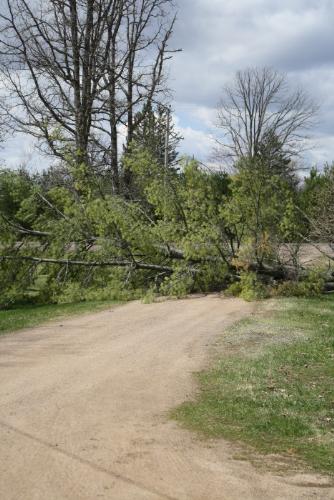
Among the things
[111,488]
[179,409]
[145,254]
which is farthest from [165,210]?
[111,488]

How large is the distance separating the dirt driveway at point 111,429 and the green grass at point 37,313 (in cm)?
194

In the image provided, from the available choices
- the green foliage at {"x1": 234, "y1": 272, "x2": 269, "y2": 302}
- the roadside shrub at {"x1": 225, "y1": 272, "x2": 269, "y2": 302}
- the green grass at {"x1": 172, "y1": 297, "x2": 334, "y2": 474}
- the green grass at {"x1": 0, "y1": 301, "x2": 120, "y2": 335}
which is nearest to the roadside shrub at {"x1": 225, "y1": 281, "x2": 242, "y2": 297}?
the roadside shrub at {"x1": 225, "y1": 272, "x2": 269, "y2": 302}

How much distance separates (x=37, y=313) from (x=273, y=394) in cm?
882

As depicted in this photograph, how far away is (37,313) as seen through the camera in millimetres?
14820

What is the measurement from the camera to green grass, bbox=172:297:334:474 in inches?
224

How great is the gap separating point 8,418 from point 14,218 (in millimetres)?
12611

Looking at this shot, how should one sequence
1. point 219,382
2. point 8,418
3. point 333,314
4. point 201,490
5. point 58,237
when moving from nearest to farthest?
1. point 201,490
2. point 8,418
3. point 219,382
4. point 333,314
5. point 58,237

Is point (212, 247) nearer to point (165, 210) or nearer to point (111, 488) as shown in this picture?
point (165, 210)

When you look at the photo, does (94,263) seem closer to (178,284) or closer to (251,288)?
(178,284)

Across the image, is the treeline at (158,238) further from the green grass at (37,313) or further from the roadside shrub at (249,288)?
the green grass at (37,313)

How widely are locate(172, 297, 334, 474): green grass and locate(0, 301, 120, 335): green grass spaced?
14.2 ft

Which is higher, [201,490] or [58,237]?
[58,237]

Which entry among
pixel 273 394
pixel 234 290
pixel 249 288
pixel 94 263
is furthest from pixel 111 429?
pixel 94 263

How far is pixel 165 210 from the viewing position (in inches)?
657
